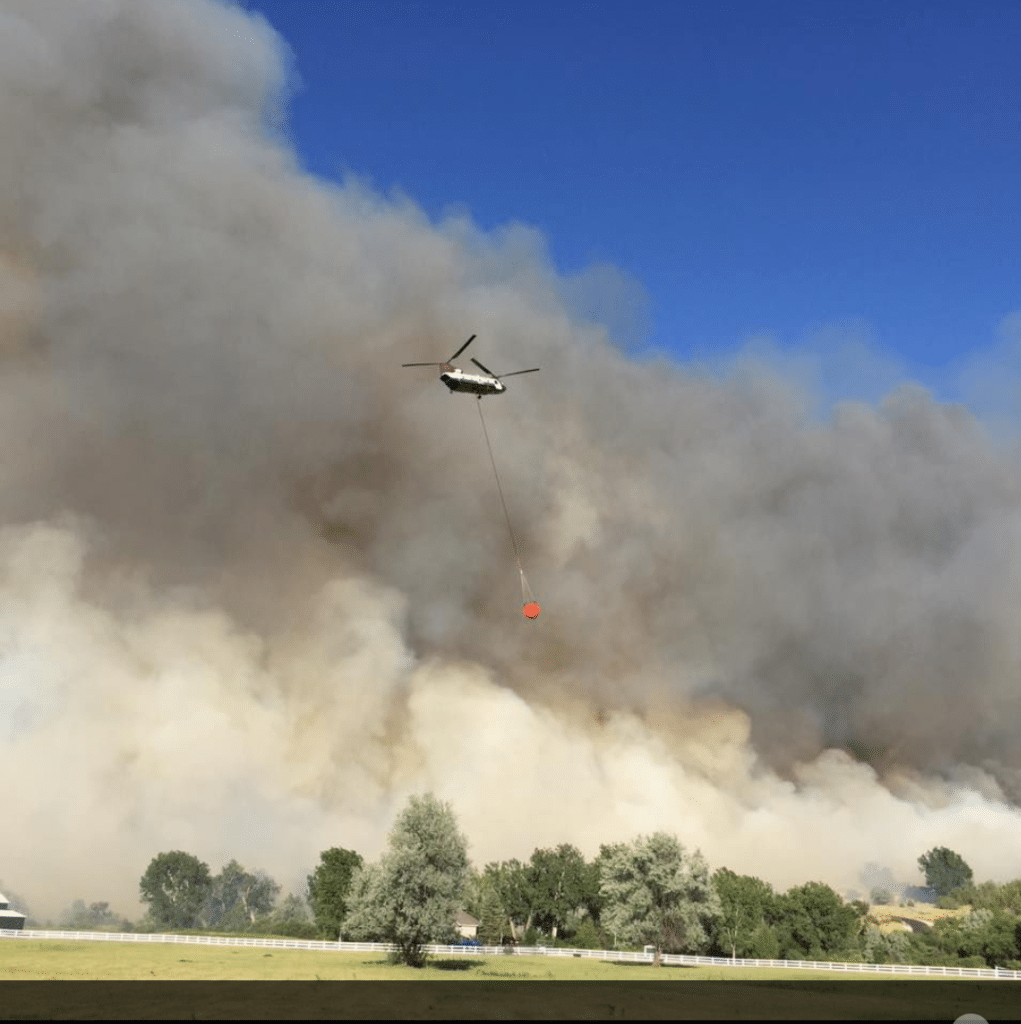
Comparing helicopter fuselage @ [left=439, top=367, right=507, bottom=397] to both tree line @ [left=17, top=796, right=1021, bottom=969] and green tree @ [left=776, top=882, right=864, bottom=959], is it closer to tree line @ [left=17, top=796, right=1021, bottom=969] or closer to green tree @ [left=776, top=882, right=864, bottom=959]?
tree line @ [left=17, top=796, right=1021, bottom=969]

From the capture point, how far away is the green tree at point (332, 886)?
11312 cm

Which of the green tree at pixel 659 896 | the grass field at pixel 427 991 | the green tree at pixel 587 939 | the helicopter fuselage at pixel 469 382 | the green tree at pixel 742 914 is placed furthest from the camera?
the green tree at pixel 587 939

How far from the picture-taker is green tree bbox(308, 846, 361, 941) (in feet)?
371

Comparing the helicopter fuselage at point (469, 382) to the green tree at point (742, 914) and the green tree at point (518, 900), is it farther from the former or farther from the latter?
the green tree at point (518, 900)

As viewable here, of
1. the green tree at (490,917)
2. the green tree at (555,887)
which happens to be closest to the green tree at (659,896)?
the green tree at (490,917)

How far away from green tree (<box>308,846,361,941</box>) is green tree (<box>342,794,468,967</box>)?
163 ft

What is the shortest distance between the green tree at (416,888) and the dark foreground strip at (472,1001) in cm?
1162

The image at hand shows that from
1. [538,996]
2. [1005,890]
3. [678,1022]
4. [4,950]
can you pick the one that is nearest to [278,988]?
[538,996]


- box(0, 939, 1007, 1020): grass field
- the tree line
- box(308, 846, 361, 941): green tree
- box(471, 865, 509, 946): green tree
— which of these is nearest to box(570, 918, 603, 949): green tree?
the tree line

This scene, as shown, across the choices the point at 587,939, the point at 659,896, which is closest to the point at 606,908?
the point at 659,896

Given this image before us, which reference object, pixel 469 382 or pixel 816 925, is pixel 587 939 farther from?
pixel 469 382

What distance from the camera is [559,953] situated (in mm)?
98562

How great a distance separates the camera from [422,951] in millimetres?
68250

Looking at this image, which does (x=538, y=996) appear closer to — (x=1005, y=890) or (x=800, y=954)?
(x=800, y=954)
